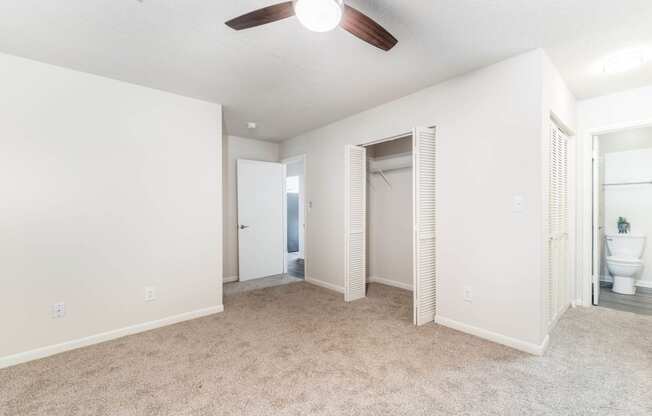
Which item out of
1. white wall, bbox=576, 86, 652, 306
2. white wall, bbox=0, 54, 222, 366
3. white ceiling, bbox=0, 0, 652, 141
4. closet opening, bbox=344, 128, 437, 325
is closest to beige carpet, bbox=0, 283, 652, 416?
white wall, bbox=0, 54, 222, 366

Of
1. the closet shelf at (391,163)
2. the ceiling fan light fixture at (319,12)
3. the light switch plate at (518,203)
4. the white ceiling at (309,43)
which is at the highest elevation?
the white ceiling at (309,43)

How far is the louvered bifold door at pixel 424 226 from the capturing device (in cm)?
291

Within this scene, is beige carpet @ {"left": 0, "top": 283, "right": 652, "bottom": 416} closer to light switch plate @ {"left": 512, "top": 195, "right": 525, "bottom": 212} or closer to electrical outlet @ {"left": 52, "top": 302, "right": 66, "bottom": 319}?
electrical outlet @ {"left": 52, "top": 302, "right": 66, "bottom": 319}

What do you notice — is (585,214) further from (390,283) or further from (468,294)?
(390,283)

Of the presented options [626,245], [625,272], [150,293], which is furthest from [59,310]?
[626,245]

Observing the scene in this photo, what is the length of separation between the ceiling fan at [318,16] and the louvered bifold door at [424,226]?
4.76 feet

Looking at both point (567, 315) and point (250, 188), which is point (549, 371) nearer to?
point (567, 315)

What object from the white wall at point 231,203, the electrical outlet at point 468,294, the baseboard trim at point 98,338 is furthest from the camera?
the white wall at point 231,203

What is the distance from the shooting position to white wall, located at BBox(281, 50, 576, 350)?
234cm

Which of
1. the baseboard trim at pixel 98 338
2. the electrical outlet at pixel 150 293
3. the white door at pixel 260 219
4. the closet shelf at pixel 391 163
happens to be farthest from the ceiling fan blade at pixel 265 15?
the white door at pixel 260 219

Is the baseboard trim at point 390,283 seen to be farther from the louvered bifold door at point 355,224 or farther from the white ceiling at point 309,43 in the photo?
the white ceiling at point 309,43

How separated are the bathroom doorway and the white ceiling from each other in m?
1.85

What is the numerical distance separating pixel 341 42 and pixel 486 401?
8.43 ft

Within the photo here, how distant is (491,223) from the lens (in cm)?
257
